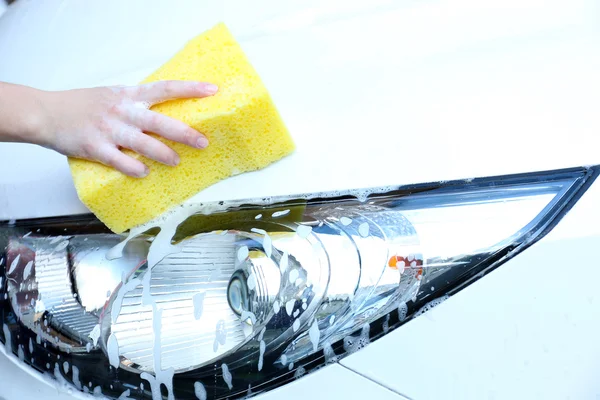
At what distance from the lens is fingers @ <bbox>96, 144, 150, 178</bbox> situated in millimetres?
882

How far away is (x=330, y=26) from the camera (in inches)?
39.8

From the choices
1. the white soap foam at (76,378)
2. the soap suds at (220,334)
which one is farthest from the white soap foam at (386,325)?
the white soap foam at (76,378)

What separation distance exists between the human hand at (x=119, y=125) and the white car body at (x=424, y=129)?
98 millimetres

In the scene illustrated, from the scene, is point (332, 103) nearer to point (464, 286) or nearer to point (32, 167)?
point (464, 286)

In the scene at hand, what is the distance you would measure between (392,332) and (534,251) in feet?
0.67

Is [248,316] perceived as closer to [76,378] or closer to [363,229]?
[363,229]

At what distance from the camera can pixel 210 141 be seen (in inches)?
34.9

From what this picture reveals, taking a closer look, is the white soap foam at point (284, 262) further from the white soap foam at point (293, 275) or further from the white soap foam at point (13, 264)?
the white soap foam at point (13, 264)

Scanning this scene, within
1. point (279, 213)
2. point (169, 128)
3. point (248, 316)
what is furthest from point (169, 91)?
point (248, 316)

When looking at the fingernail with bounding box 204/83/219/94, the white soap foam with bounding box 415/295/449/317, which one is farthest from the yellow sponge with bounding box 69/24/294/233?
the white soap foam with bounding box 415/295/449/317

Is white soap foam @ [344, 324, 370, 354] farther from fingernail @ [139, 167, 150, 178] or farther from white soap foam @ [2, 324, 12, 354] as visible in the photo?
white soap foam @ [2, 324, 12, 354]

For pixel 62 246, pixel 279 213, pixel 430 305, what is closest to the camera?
pixel 430 305

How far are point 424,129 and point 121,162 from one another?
47 cm

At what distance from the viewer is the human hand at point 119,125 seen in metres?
0.87
